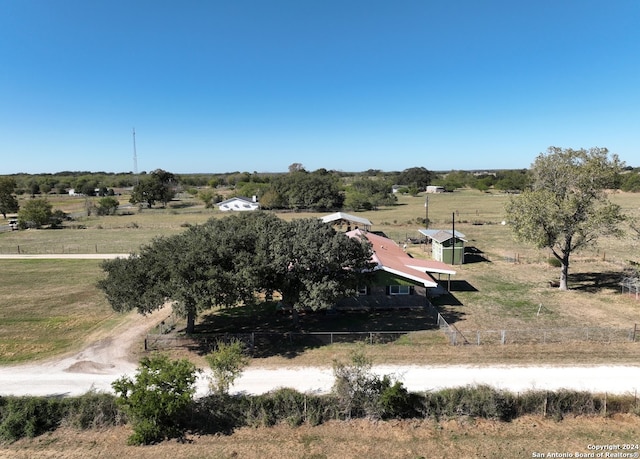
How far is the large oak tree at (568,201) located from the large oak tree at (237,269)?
48.0 ft

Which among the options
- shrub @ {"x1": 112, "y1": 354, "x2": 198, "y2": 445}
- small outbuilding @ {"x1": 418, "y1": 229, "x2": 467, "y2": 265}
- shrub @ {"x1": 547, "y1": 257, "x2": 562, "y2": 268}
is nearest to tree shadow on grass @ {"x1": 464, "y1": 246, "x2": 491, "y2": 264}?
small outbuilding @ {"x1": 418, "y1": 229, "x2": 467, "y2": 265}

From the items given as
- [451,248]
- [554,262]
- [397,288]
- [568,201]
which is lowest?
[554,262]

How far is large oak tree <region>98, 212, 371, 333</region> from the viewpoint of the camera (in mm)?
21047

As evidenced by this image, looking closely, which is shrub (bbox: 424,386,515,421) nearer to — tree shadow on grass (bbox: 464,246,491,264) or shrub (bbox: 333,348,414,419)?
shrub (bbox: 333,348,414,419)

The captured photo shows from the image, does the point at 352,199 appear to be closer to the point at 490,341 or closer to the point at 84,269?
the point at 84,269

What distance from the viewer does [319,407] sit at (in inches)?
628

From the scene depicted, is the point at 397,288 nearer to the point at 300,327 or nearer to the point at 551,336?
the point at 300,327

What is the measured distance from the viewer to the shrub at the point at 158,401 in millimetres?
14469

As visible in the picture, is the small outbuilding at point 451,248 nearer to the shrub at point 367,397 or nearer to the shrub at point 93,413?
the shrub at point 367,397

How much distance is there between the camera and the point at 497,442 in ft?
47.2

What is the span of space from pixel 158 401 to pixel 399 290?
17.9m

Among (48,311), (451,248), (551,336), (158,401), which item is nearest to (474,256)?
(451,248)

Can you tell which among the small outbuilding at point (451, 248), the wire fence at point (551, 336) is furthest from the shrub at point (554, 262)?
the wire fence at point (551, 336)

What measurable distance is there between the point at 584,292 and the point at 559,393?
19.2m
